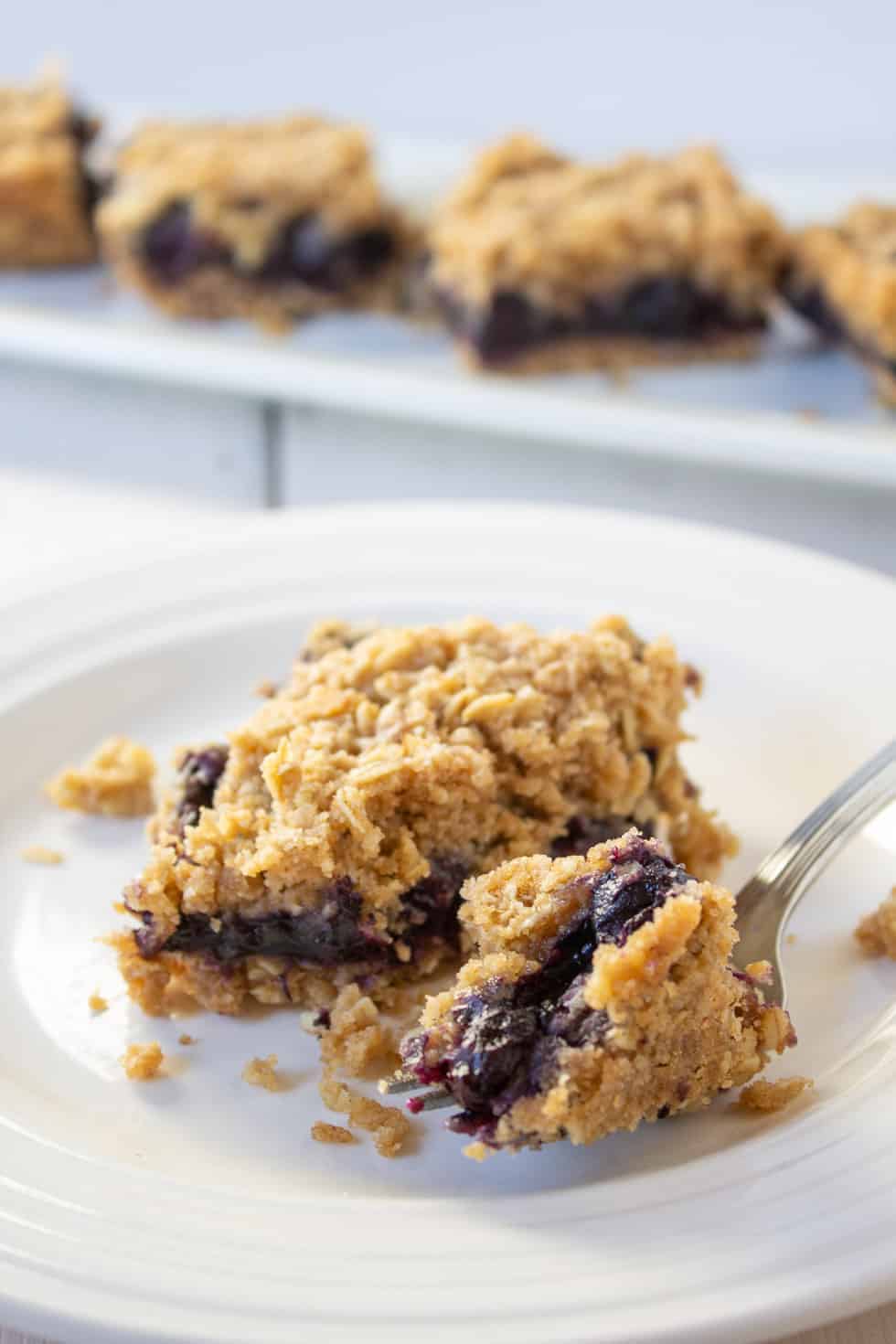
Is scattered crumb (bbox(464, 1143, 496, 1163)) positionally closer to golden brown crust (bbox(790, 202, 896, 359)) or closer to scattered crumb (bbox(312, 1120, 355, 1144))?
scattered crumb (bbox(312, 1120, 355, 1144))

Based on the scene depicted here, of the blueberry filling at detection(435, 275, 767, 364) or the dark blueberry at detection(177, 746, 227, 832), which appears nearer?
the dark blueberry at detection(177, 746, 227, 832)

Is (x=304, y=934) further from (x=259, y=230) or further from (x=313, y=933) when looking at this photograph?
(x=259, y=230)

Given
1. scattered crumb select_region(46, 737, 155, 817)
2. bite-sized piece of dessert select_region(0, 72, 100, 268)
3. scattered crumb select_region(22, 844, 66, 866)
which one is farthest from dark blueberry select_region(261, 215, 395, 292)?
scattered crumb select_region(22, 844, 66, 866)

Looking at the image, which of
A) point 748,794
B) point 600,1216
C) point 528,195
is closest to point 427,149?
point 528,195

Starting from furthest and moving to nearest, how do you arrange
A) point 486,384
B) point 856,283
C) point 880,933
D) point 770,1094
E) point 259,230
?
point 259,230, point 486,384, point 856,283, point 880,933, point 770,1094

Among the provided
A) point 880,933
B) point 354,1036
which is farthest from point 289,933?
point 880,933

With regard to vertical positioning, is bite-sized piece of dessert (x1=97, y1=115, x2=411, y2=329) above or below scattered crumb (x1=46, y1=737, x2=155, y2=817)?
above

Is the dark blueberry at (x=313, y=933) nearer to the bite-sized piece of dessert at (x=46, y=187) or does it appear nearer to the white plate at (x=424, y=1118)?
the white plate at (x=424, y=1118)
